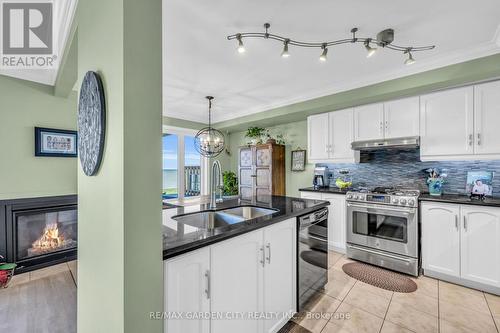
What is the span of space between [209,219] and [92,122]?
127 cm

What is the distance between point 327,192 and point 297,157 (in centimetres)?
124

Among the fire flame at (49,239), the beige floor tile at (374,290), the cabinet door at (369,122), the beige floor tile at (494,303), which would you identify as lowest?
the beige floor tile at (374,290)

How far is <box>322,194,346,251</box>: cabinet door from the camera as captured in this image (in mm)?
3443

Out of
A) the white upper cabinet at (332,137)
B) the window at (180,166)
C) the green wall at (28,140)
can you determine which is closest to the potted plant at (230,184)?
the window at (180,166)

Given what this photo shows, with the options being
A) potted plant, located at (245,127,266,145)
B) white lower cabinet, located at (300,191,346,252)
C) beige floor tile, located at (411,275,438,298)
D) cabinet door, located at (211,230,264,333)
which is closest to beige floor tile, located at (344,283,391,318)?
beige floor tile, located at (411,275,438,298)

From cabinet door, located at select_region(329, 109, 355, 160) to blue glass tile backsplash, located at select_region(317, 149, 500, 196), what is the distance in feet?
1.19

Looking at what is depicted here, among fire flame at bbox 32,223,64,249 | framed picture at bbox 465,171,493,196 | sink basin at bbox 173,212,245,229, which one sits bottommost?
fire flame at bbox 32,223,64,249

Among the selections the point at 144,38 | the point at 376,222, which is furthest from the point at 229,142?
the point at 144,38

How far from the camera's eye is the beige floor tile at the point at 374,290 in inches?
93.8

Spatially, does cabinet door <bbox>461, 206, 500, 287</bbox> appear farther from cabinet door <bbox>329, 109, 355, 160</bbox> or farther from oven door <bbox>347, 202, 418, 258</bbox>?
cabinet door <bbox>329, 109, 355, 160</bbox>

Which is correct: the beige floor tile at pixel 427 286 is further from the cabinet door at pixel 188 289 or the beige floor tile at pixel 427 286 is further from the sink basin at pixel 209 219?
the cabinet door at pixel 188 289

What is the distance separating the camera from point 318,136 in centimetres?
395

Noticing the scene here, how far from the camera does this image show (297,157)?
4660 millimetres

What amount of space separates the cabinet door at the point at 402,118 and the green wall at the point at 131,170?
3.22 m
